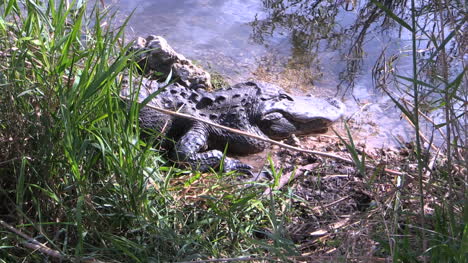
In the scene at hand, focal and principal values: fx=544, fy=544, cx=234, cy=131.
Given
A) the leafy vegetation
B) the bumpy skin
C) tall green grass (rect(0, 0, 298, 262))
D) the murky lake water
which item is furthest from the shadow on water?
tall green grass (rect(0, 0, 298, 262))

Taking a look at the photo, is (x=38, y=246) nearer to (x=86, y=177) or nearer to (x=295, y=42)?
(x=86, y=177)

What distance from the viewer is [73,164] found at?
8.00 ft

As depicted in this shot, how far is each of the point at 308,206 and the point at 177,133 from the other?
1701 millimetres

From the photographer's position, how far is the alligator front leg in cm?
406

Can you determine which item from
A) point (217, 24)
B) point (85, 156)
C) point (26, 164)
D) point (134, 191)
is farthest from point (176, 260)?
point (217, 24)

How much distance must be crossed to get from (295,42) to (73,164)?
13.3 ft

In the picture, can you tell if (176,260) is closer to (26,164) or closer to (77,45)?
(26,164)

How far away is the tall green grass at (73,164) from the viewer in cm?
248

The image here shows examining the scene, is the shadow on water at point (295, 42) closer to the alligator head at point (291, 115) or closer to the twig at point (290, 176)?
the alligator head at point (291, 115)

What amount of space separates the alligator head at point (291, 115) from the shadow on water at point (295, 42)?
0.26m

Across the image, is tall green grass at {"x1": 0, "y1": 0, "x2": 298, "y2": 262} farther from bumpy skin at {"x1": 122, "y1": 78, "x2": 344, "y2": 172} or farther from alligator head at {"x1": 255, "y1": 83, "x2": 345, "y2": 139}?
alligator head at {"x1": 255, "y1": 83, "x2": 345, "y2": 139}

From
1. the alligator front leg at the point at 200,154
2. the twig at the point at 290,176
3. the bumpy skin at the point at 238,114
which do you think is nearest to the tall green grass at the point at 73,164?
the twig at the point at 290,176

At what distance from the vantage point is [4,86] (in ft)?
8.39

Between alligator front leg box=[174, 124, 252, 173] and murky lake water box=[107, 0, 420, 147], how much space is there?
1126 mm
